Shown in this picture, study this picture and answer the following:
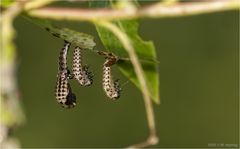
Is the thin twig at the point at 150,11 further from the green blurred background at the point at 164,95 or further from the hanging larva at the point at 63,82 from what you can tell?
the green blurred background at the point at 164,95

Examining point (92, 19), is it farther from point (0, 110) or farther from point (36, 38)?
point (36, 38)

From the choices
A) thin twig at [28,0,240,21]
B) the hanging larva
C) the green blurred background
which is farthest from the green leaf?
the green blurred background

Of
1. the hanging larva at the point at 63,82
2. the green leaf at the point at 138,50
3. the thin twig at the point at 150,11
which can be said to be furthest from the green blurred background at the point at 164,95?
the thin twig at the point at 150,11

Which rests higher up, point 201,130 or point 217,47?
point 217,47

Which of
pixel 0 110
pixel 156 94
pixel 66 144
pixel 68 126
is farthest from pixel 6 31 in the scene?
pixel 68 126

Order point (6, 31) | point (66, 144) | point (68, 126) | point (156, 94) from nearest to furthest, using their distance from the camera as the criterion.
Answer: point (6, 31) < point (156, 94) < point (66, 144) < point (68, 126)

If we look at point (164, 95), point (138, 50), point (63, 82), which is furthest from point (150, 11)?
point (164, 95)
